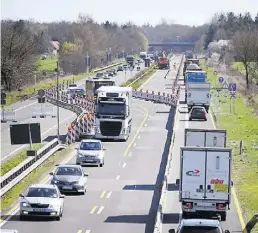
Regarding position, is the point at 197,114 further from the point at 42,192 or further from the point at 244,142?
the point at 42,192

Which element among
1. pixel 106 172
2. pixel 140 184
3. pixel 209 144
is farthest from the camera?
pixel 106 172

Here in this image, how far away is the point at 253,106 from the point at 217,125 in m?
23.3

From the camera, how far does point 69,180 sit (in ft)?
105

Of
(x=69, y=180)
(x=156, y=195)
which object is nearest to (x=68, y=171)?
(x=69, y=180)

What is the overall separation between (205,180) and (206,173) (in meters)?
0.24

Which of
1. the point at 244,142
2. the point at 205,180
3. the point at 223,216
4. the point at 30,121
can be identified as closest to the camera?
the point at 205,180

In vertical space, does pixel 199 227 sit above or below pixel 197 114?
above

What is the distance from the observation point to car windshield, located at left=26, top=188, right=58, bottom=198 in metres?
27.3

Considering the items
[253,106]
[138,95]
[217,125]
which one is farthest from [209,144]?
[138,95]

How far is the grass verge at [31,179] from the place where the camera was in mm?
30231

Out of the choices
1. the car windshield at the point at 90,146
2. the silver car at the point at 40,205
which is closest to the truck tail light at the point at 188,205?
the silver car at the point at 40,205

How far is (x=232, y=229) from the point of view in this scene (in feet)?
85.7

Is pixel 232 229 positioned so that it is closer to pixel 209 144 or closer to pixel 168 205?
pixel 168 205

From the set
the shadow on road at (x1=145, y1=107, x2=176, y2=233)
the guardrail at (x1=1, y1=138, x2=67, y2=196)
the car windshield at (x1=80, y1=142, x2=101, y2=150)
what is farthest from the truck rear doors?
the car windshield at (x1=80, y1=142, x2=101, y2=150)
